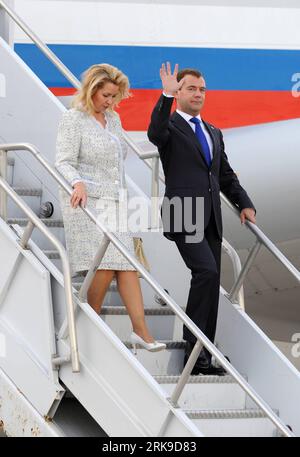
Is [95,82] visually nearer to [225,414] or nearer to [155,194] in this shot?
[155,194]

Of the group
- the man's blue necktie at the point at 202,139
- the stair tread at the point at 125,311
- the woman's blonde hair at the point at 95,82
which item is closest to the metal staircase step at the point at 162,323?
the stair tread at the point at 125,311

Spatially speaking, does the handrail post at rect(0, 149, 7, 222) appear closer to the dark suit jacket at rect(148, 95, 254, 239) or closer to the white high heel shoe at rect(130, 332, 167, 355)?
the dark suit jacket at rect(148, 95, 254, 239)

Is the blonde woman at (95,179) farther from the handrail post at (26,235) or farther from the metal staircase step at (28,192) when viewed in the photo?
the metal staircase step at (28,192)

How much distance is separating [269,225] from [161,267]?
2.64 metres

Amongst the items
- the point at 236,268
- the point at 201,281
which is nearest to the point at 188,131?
the point at 201,281

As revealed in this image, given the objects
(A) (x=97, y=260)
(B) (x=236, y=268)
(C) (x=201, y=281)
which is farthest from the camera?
(B) (x=236, y=268)

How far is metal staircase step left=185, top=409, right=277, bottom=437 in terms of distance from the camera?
4086 millimetres

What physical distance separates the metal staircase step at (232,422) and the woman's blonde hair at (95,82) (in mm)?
1412

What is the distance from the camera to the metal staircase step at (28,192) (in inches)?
195

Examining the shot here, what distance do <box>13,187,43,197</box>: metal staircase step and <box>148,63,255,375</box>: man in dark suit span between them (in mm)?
880

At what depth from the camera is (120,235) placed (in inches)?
163

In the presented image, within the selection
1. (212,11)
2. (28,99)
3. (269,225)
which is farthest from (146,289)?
(212,11)

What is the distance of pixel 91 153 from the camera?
4141 mm

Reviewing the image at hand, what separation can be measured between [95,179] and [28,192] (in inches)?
35.7
